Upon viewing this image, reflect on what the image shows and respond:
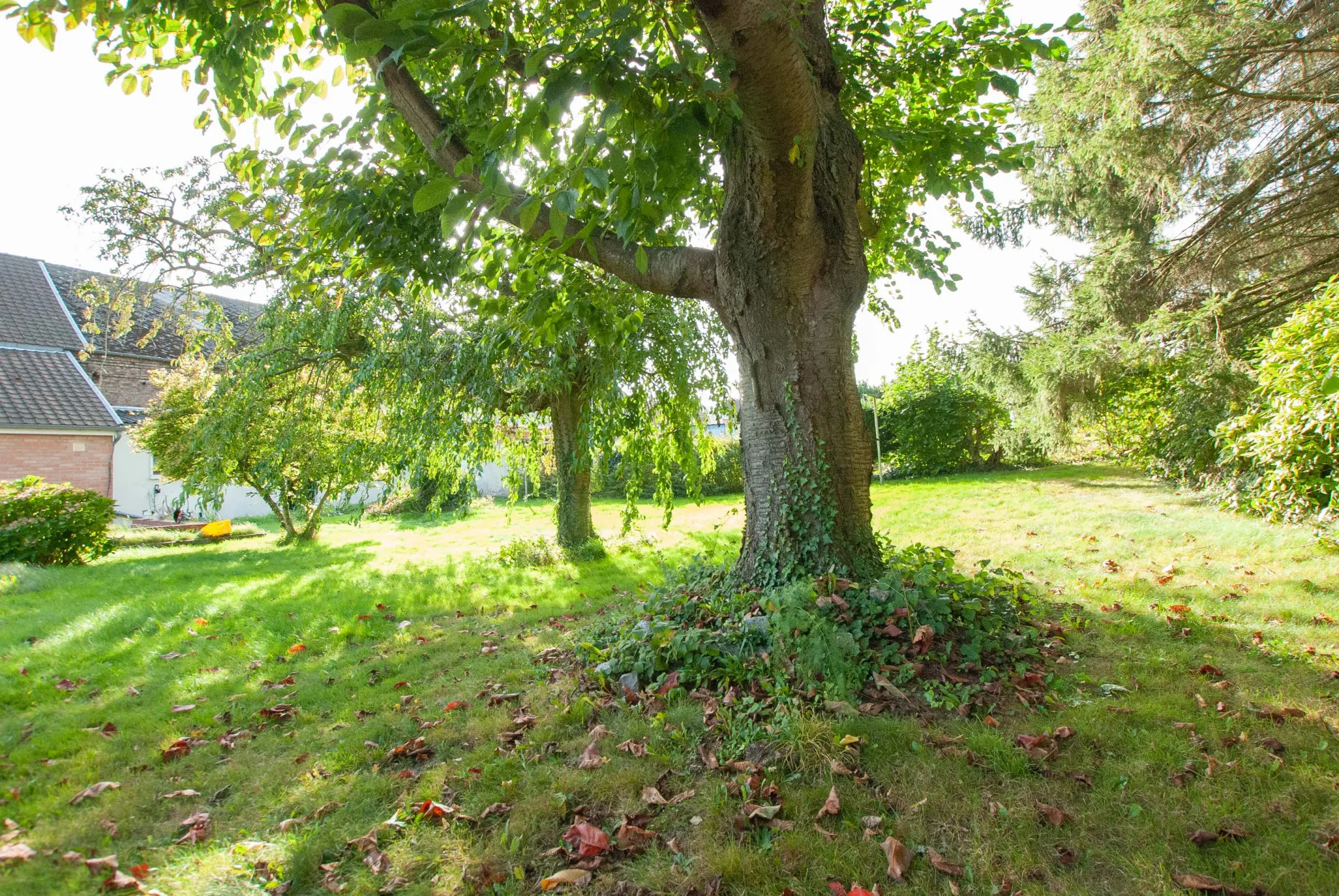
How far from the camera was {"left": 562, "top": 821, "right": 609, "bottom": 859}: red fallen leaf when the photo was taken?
2.44m

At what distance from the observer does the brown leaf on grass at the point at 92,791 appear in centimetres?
298

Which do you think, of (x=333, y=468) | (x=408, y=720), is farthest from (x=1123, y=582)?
(x=333, y=468)

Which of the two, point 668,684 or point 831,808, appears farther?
point 668,684

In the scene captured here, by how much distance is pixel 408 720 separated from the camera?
3.82 m

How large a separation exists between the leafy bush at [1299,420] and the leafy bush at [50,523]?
16.5 metres

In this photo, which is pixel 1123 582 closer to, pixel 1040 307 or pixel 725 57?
pixel 725 57

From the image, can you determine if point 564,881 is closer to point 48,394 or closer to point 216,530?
point 216,530

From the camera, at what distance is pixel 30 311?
61.7ft

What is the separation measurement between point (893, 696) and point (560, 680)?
2061 mm

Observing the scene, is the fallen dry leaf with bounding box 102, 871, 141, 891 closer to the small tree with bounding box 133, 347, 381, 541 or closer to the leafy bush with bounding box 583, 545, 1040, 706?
the leafy bush with bounding box 583, 545, 1040, 706

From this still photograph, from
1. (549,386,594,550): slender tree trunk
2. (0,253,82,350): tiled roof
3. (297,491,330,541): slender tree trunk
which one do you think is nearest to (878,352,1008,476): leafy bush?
(549,386,594,550): slender tree trunk

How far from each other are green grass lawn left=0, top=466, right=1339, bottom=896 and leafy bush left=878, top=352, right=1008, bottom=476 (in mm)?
11463

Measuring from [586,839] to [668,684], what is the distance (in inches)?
50.0

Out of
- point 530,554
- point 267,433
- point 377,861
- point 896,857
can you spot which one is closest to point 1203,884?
point 896,857
